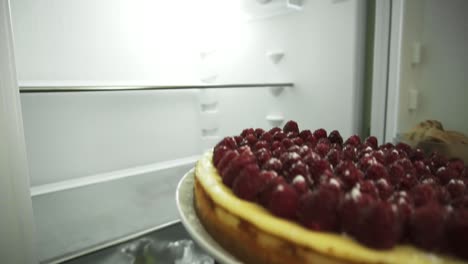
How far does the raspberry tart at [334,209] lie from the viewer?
0.35 meters

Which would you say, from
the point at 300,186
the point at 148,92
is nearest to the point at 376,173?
the point at 300,186

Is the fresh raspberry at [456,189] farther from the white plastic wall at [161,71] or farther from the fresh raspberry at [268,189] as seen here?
the white plastic wall at [161,71]

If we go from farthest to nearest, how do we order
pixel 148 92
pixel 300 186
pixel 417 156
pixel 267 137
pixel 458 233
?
pixel 148 92 → pixel 267 137 → pixel 417 156 → pixel 300 186 → pixel 458 233

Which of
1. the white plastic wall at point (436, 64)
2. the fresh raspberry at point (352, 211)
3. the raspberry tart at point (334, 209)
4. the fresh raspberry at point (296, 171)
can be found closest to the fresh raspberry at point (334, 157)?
the raspberry tart at point (334, 209)

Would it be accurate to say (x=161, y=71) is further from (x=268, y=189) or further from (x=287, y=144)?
(x=268, y=189)

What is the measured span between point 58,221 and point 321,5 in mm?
1119

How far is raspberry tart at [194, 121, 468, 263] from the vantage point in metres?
0.35

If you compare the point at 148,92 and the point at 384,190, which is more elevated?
the point at 148,92

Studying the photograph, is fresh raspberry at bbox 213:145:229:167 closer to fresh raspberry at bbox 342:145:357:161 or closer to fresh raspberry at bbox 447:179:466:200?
fresh raspberry at bbox 342:145:357:161

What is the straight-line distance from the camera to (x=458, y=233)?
1.09ft

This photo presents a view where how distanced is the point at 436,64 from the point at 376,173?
1.97ft

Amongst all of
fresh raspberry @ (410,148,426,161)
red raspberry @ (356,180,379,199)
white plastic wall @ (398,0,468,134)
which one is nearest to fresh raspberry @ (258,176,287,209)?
red raspberry @ (356,180,379,199)

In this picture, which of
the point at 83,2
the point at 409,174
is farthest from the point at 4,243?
the point at 83,2

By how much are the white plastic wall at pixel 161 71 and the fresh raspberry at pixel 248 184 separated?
27.9 inches
